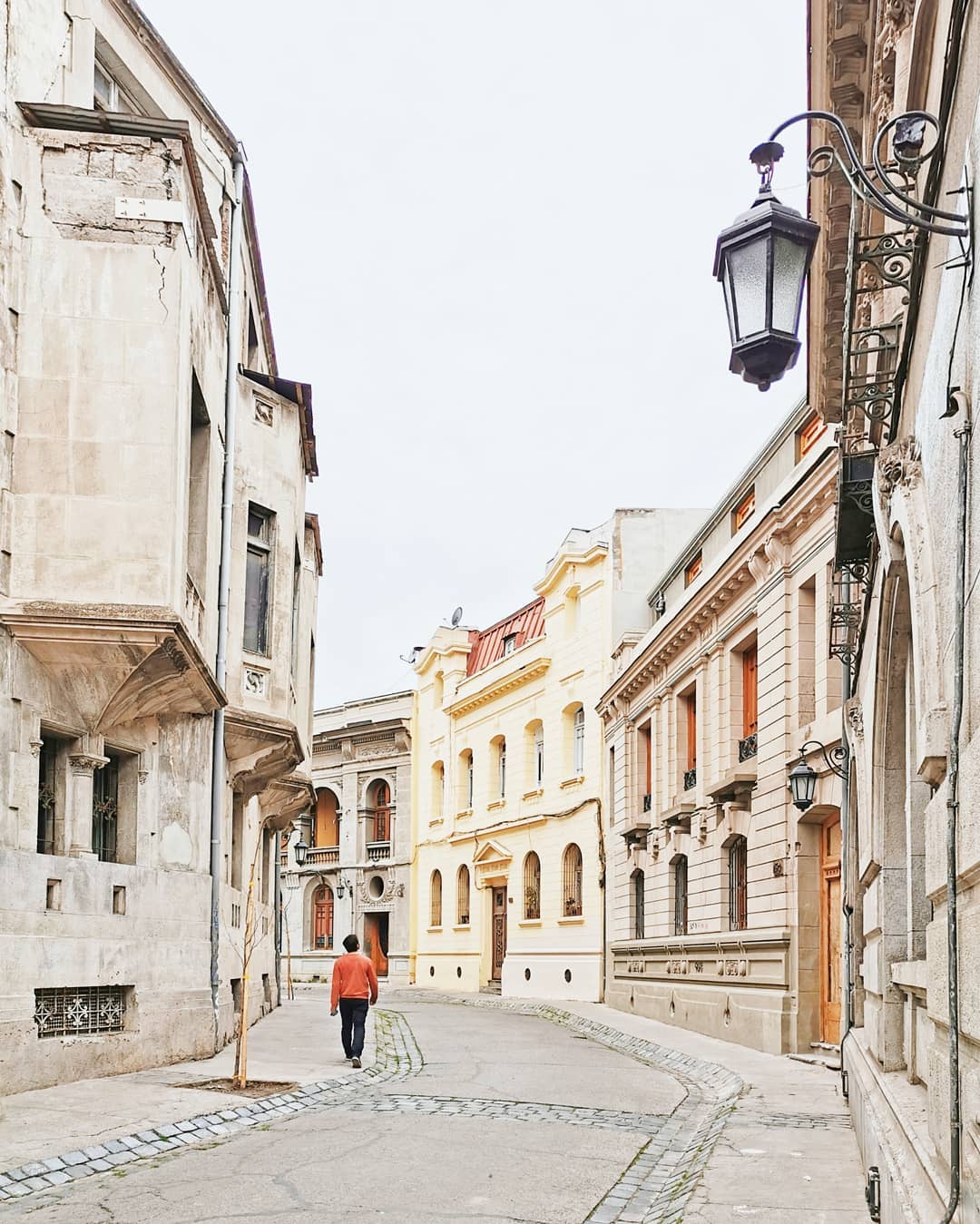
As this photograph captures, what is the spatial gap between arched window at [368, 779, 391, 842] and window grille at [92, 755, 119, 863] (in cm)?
3563

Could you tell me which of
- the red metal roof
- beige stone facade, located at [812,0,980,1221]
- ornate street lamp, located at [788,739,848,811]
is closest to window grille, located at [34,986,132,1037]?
A: beige stone facade, located at [812,0,980,1221]

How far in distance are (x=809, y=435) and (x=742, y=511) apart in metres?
4.48

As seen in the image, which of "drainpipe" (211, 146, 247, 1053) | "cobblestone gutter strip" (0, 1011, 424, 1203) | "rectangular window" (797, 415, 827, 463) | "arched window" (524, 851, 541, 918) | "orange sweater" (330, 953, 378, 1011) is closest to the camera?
Answer: "cobblestone gutter strip" (0, 1011, 424, 1203)

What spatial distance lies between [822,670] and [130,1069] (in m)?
9.87

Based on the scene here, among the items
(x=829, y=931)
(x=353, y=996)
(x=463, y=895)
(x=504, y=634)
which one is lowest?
(x=463, y=895)

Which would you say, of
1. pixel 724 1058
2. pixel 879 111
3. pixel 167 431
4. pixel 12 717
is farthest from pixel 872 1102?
pixel 724 1058

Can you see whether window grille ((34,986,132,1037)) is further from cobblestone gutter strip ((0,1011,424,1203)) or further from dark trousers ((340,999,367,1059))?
dark trousers ((340,999,367,1059))

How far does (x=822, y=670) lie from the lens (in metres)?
18.7

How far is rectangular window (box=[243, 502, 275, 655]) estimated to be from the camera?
19.1 metres

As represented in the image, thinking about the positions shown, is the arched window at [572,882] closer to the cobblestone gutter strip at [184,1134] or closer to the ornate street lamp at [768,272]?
the cobblestone gutter strip at [184,1134]

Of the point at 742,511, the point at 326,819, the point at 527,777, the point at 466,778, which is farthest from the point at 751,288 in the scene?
the point at 326,819

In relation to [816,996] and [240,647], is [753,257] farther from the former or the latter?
[816,996]

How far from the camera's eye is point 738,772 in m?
21.2

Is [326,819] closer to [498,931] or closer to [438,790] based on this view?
[438,790]
